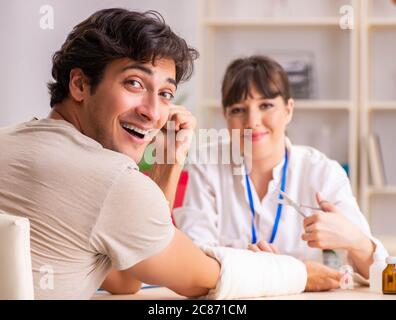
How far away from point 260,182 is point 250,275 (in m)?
0.74

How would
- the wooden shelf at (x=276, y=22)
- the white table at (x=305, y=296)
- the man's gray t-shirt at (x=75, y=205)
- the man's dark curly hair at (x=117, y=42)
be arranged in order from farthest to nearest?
the wooden shelf at (x=276, y=22) → the white table at (x=305, y=296) → the man's dark curly hair at (x=117, y=42) → the man's gray t-shirt at (x=75, y=205)

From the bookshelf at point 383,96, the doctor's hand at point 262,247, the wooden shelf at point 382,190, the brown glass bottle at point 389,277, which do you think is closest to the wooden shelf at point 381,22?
the bookshelf at point 383,96

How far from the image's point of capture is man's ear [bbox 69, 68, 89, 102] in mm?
1279

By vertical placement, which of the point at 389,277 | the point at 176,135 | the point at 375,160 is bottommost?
the point at 375,160

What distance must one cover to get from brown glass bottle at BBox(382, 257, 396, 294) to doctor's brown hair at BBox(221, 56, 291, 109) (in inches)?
32.0

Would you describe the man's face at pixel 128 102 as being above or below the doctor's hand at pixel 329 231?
above

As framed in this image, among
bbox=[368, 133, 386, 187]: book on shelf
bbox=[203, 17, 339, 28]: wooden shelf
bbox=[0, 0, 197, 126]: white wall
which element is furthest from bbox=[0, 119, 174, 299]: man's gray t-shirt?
bbox=[203, 17, 339, 28]: wooden shelf

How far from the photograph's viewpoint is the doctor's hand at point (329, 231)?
156cm

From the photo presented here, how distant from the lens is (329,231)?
156 cm

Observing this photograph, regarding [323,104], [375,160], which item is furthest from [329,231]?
[323,104]

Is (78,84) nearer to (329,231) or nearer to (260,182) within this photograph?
(329,231)

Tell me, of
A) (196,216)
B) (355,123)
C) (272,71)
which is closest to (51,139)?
(196,216)

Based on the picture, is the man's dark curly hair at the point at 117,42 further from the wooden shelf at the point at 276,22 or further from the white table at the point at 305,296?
the wooden shelf at the point at 276,22

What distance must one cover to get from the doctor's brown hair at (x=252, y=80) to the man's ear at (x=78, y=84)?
844 millimetres
